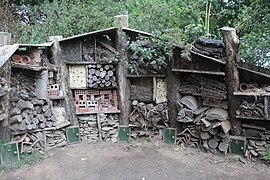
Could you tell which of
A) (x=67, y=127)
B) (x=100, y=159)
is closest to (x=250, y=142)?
(x=100, y=159)

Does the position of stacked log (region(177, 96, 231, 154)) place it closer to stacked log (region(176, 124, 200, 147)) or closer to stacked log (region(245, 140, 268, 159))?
stacked log (region(176, 124, 200, 147))

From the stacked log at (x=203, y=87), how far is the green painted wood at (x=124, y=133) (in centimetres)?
122

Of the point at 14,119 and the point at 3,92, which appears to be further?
the point at 14,119

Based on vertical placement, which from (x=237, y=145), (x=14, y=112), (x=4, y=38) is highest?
(x=4, y=38)

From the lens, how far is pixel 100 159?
147 inches

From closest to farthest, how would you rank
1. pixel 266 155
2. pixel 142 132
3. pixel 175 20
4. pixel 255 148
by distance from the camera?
pixel 266 155 < pixel 255 148 < pixel 142 132 < pixel 175 20

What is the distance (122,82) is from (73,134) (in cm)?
128

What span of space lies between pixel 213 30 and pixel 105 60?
8.24 ft

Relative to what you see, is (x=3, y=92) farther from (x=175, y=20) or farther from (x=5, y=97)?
(x=175, y=20)

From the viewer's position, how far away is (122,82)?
4395 millimetres

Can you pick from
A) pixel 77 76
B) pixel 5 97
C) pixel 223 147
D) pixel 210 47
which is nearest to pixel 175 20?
pixel 210 47

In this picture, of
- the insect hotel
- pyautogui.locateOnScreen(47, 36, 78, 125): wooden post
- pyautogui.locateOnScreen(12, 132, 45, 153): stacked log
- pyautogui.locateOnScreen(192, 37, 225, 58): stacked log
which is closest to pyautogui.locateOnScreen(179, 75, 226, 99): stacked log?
the insect hotel

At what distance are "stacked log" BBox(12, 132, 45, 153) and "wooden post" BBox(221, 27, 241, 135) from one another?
303 cm

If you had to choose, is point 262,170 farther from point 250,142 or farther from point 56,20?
point 56,20
